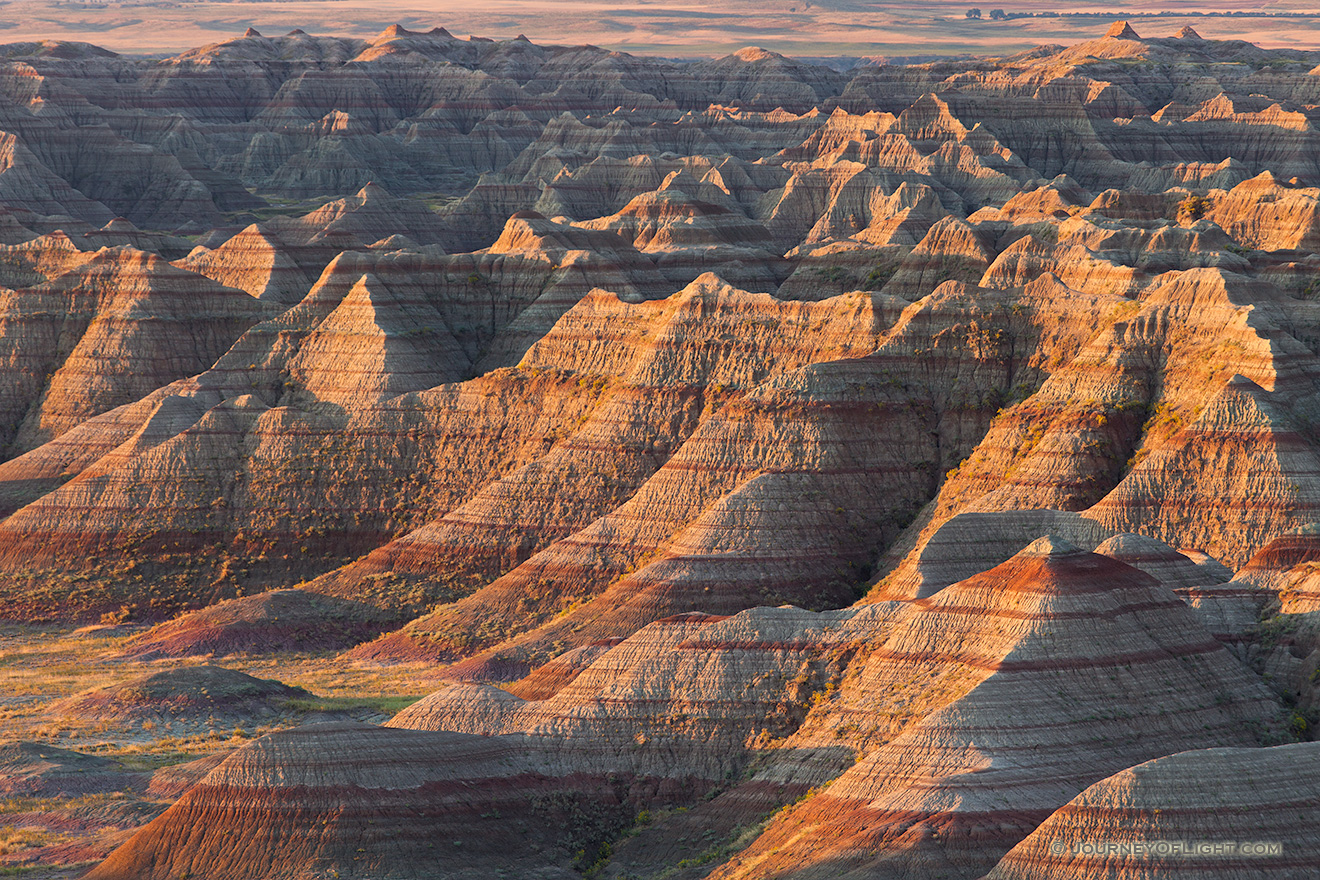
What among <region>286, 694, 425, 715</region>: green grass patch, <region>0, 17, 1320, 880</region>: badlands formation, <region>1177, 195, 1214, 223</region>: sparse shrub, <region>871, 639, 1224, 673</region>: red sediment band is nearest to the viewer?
<region>0, 17, 1320, 880</region>: badlands formation

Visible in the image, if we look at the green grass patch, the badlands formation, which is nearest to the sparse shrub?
the badlands formation

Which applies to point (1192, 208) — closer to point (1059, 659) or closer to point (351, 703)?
point (351, 703)

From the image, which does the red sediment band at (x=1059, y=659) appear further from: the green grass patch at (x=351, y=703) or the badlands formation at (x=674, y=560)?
the green grass patch at (x=351, y=703)

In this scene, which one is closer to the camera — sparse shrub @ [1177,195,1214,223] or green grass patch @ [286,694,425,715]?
green grass patch @ [286,694,425,715]

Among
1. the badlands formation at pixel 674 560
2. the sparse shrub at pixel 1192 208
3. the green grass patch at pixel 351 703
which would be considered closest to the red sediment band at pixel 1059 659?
the badlands formation at pixel 674 560

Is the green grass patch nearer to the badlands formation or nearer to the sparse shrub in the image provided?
the badlands formation

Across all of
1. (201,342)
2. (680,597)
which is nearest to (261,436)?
(201,342)

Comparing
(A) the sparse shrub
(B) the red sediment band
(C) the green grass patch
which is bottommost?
(C) the green grass patch

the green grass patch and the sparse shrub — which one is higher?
the sparse shrub

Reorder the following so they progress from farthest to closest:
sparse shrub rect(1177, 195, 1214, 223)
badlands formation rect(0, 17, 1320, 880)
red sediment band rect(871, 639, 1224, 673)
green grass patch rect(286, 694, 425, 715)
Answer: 1. sparse shrub rect(1177, 195, 1214, 223)
2. green grass patch rect(286, 694, 425, 715)
3. red sediment band rect(871, 639, 1224, 673)
4. badlands formation rect(0, 17, 1320, 880)
